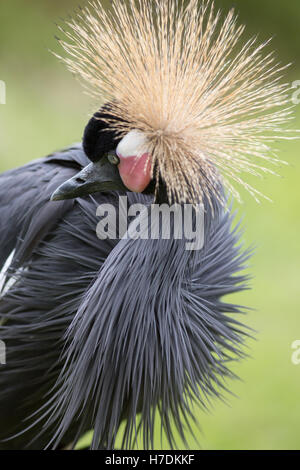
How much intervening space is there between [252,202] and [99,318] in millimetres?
2194

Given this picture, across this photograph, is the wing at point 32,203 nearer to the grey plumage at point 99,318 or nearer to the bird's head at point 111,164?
the grey plumage at point 99,318

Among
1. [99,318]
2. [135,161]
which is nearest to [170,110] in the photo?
[135,161]

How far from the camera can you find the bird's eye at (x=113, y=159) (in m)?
1.13

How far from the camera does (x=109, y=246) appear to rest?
49.6 inches

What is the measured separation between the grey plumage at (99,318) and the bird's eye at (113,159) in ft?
0.46

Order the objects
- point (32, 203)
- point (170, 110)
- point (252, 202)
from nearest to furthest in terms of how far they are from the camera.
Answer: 1. point (170, 110)
2. point (32, 203)
3. point (252, 202)

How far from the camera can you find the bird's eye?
1.13m

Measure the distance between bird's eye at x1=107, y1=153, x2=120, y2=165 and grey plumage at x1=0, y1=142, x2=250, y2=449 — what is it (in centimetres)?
14

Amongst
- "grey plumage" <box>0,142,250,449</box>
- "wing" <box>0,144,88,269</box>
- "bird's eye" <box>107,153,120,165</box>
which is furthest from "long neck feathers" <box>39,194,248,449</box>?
"wing" <box>0,144,88,269</box>

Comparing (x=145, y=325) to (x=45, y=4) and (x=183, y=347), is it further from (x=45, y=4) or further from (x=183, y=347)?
(x=45, y=4)

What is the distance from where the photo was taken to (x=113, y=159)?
1138 millimetres

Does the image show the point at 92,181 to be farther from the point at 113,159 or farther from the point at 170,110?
the point at 170,110

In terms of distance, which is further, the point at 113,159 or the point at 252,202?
the point at 252,202

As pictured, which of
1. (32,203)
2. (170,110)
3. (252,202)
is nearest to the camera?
(170,110)
